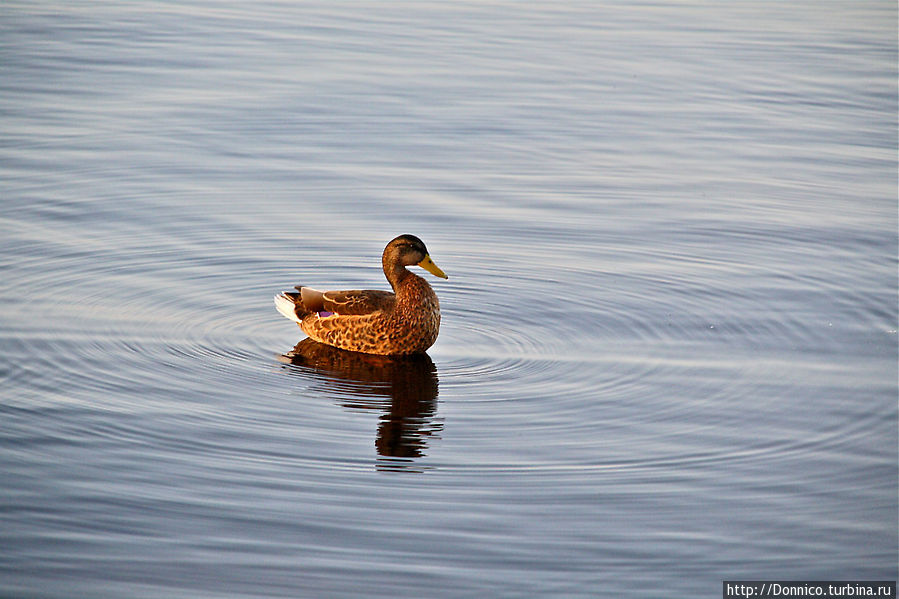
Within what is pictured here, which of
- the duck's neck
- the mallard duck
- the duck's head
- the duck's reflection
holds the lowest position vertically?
the duck's reflection

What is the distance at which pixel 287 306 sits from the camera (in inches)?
420

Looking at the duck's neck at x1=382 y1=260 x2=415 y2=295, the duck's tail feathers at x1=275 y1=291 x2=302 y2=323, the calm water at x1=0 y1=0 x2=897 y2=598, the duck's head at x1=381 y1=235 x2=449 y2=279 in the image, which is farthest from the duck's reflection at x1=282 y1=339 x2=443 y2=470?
the duck's head at x1=381 y1=235 x2=449 y2=279

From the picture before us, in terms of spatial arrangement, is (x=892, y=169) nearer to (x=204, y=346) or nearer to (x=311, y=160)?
(x=311, y=160)

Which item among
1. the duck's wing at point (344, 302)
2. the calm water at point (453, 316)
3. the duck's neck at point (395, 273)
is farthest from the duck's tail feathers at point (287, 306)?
the duck's neck at point (395, 273)

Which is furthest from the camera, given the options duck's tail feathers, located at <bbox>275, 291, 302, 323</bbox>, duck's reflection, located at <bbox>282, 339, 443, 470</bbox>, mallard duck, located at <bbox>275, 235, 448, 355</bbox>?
duck's tail feathers, located at <bbox>275, 291, 302, 323</bbox>

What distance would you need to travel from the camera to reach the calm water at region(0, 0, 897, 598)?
23.6ft

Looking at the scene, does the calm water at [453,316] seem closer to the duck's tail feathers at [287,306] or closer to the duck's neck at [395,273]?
the duck's tail feathers at [287,306]

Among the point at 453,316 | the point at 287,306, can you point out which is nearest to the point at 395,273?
the point at 453,316

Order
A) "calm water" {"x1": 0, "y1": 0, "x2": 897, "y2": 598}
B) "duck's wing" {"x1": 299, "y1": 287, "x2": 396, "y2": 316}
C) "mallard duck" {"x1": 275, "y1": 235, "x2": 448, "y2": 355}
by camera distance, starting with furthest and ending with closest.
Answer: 1. "duck's wing" {"x1": 299, "y1": 287, "x2": 396, "y2": 316}
2. "mallard duck" {"x1": 275, "y1": 235, "x2": 448, "y2": 355}
3. "calm water" {"x1": 0, "y1": 0, "x2": 897, "y2": 598}

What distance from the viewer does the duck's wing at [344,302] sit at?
10500 millimetres

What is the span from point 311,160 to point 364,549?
860 centimetres

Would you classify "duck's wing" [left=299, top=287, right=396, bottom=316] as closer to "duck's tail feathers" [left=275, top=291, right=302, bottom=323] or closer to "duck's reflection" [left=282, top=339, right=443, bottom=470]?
"duck's tail feathers" [left=275, top=291, right=302, bottom=323]

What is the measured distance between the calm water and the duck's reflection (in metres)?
0.04

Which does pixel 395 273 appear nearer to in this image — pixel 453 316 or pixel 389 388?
pixel 453 316
